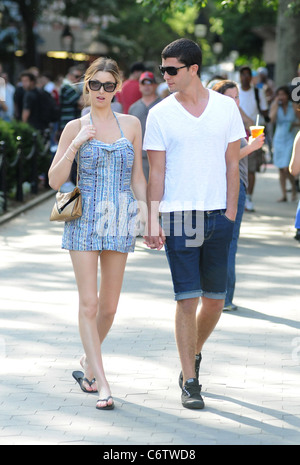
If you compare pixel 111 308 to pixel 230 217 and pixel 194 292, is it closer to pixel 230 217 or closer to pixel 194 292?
pixel 194 292

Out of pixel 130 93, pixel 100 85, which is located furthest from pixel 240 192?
pixel 130 93

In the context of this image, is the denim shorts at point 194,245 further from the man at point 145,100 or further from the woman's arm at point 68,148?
the man at point 145,100

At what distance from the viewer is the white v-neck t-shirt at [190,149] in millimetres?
5367

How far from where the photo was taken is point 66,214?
5.31 metres

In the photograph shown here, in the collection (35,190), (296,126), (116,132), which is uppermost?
(116,132)

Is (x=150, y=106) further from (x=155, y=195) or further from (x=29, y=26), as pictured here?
(x=29, y=26)

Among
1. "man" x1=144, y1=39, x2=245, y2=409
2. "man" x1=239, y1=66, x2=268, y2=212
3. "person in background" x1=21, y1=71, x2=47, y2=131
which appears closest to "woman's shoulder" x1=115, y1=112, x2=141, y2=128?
"man" x1=144, y1=39, x2=245, y2=409

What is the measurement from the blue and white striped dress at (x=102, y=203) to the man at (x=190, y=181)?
0.15 metres

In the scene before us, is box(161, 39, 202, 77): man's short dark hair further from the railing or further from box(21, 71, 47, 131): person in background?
box(21, 71, 47, 131): person in background

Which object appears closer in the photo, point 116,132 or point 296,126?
point 116,132

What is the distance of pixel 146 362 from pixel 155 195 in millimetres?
1394

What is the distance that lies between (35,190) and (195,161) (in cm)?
1139
